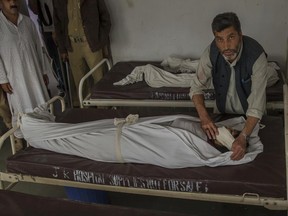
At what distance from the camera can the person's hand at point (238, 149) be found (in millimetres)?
1853

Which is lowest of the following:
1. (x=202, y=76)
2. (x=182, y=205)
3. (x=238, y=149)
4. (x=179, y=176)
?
(x=182, y=205)

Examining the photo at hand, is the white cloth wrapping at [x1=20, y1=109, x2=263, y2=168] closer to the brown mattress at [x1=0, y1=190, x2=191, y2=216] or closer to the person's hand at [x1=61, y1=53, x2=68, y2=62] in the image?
the brown mattress at [x1=0, y1=190, x2=191, y2=216]

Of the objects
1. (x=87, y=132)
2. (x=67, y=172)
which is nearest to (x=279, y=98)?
(x=87, y=132)

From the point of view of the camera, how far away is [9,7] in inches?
113

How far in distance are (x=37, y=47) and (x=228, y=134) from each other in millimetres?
1992

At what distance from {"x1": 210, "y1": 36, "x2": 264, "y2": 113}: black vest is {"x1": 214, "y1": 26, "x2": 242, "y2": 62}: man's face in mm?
98

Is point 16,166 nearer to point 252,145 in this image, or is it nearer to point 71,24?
point 252,145

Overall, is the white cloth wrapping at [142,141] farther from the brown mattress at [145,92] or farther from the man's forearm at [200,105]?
the brown mattress at [145,92]

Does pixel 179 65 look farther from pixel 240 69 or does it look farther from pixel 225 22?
pixel 225 22

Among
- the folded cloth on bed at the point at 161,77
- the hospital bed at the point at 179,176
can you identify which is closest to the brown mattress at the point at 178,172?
the hospital bed at the point at 179,176

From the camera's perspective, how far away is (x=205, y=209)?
8.09 ft

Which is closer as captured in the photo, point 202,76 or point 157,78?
point 202,76

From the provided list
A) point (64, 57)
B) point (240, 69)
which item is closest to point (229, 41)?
point (240, 69)

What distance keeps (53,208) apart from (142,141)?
61 cm
